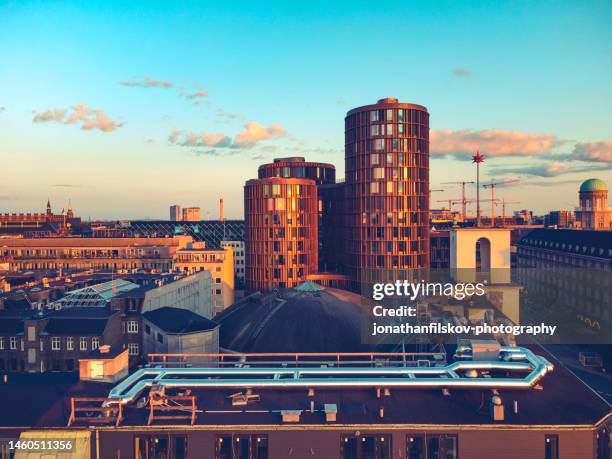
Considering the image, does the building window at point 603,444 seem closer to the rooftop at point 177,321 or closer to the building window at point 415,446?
the building window at point 415,446

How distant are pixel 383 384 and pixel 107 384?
79.4ft

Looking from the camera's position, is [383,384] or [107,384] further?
[107,384]

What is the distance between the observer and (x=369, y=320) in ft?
289

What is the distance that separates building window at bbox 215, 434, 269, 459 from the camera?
115 ft

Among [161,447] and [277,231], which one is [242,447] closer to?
[161,447]

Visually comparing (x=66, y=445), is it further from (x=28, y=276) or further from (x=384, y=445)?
(x=28, y=276)

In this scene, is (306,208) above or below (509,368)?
above

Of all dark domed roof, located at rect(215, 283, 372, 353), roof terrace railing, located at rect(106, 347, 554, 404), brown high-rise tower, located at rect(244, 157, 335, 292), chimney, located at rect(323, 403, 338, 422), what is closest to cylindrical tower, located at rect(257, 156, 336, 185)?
brown high-rise tower, located at rect(244, 157, 335, 292)

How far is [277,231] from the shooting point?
474 feet

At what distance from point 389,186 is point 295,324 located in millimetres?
72652

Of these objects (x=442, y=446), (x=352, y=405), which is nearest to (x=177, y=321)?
(x=352, y=405)

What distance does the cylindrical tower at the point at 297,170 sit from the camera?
180375 mm

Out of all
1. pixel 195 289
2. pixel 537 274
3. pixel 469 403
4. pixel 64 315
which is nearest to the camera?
pixel 469 403

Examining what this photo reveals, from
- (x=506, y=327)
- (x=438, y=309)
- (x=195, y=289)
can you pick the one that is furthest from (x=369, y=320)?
(x=195, y=289)
